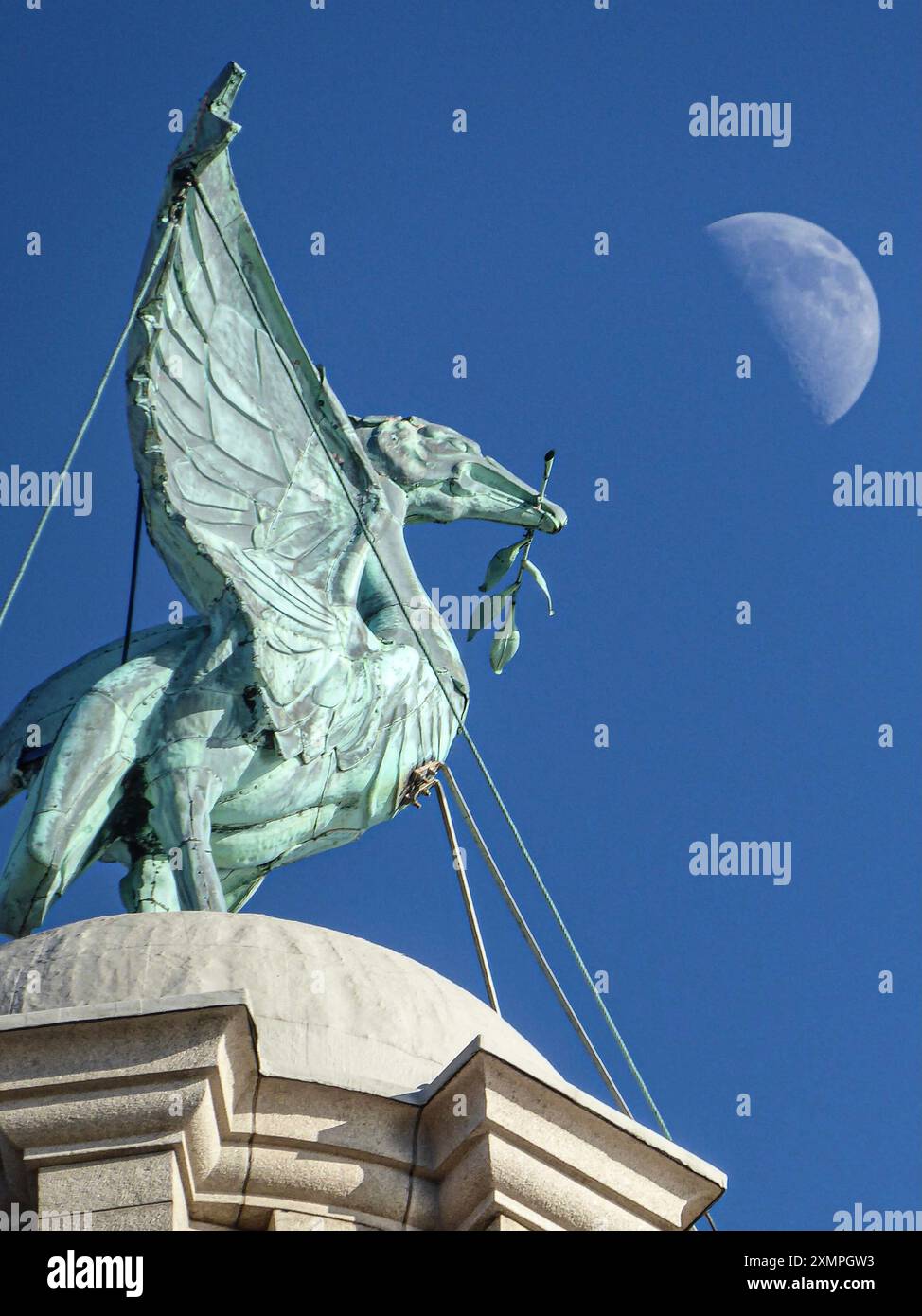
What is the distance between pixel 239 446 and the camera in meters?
13.6

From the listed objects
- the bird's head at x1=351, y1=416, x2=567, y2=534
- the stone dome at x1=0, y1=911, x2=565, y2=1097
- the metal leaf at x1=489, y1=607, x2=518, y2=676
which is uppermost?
the bird's head at x1=351, y1=416, x2=567, y2=534

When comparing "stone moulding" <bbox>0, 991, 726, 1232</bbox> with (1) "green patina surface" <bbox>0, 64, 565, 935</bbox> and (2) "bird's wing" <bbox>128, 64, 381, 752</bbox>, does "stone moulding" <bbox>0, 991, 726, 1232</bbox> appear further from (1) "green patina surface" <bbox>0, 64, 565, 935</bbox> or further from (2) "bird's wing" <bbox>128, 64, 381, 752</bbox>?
(2) "bird's wing" <bbox>128, 64, 381, 752</bbox>

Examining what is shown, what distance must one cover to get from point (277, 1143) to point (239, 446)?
204 inches

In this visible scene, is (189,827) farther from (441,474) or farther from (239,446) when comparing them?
(441,474)

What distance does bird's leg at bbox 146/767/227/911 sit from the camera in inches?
453

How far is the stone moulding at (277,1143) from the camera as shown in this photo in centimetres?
904

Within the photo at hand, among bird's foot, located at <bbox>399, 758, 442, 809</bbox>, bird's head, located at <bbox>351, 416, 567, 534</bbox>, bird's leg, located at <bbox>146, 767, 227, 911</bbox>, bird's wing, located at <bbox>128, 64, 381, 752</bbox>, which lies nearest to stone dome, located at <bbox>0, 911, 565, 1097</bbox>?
bird's leg, located at <bbox>146, 767, 227, 911</bbox>

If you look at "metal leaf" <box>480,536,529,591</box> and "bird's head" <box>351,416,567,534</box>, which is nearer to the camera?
"bird's head" <box>351,416,567,534</box>

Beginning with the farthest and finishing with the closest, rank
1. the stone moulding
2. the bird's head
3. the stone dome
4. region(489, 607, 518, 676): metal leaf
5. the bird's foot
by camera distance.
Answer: region(489, 607, 518, 676): metal leaf → the bird's head → the bird's foot → the stone dome → the stone moulding

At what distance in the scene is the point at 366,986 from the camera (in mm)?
10117

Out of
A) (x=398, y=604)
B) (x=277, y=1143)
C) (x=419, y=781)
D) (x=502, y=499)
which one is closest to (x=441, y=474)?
(x=502, y=499)

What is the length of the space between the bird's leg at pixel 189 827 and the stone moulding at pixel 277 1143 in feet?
6.99
